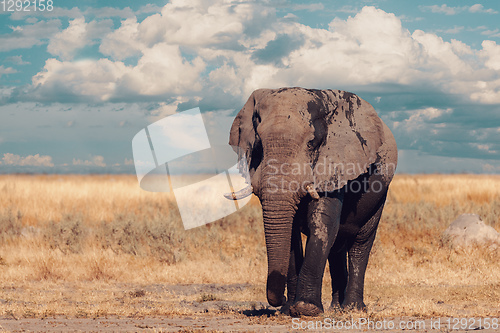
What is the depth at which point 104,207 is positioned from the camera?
942 inches

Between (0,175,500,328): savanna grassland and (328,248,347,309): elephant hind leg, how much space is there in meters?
0.57

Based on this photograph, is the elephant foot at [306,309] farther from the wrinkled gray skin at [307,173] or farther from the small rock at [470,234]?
the small rock at [470,234]

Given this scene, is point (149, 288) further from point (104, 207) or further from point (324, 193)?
point (104, 207)

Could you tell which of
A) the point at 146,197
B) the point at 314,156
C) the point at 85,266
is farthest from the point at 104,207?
the point at 314,156

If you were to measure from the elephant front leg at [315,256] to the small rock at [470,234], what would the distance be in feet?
28.3

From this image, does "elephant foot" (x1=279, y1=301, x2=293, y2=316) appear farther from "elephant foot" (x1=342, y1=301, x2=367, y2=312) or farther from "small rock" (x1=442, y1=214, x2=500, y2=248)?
"small rock" (x1=442, y1=214, x2=500, y2=248)

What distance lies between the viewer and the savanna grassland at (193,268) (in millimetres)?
10367

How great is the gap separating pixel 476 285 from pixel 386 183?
4769 millimetres

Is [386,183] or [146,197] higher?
[386,183]

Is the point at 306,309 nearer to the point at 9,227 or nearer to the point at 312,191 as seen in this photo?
the point at 312,191

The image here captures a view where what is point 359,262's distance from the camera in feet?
32.2

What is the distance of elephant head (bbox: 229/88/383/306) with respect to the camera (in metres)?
7.50

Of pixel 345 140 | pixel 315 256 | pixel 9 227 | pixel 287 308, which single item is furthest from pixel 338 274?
pixel 9 227

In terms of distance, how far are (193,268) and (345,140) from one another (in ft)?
22.7
